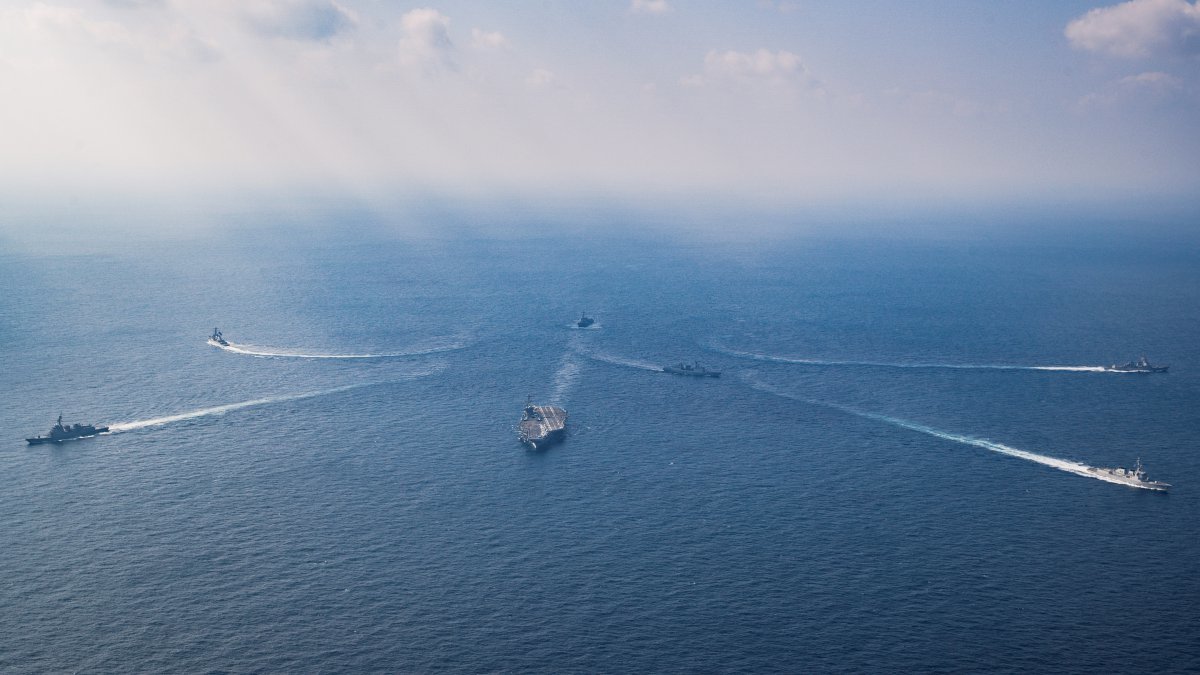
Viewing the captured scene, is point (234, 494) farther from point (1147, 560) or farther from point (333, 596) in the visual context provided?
point (1147, 560)

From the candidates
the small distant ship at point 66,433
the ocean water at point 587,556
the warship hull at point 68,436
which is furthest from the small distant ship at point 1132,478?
the small distant ship at point 66,433

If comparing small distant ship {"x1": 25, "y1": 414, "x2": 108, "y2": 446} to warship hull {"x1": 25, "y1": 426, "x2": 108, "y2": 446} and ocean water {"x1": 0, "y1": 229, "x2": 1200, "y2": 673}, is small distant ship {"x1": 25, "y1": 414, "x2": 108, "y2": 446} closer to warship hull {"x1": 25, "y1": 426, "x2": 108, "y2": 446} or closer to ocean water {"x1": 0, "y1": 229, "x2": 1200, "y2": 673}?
warship hull {"x1": 25, "y1": 426, "x2": 108, "y2": 446}

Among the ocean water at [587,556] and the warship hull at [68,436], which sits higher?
the warship hull at [68,436]

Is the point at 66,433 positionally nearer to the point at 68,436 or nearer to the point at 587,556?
the point at 68,436

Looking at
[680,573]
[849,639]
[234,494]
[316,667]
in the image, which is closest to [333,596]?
[316,667]

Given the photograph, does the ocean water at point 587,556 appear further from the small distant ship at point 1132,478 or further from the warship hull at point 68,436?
the small distant ship at point 1132,478

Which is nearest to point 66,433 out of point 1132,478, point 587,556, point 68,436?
point 68,436
